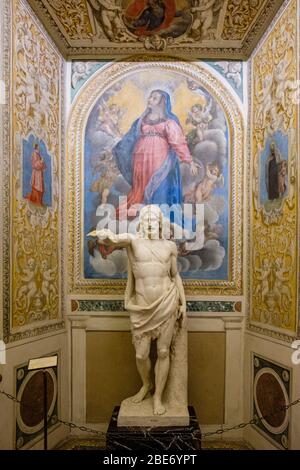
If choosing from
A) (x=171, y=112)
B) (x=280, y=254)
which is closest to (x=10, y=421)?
(x=280, y=254)

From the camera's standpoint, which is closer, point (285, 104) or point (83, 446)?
point (285, 104)

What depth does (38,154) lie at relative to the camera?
5.01 m

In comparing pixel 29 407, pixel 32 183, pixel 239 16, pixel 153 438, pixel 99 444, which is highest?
pixel 239 16

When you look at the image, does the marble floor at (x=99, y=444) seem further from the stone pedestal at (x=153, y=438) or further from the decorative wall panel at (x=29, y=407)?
the stone pedestal at (x=153, y=438)

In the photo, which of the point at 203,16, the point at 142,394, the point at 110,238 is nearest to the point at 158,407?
the point at 142,394

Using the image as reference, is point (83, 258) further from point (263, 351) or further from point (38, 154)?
point (263, 351)

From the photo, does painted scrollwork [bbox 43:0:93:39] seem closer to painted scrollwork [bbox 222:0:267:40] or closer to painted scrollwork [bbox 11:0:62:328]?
painted scrollwork [bbox 11:0:62:328]

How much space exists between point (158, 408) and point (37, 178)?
322 cm

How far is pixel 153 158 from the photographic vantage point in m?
5.64

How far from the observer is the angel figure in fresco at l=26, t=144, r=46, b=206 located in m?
4.86

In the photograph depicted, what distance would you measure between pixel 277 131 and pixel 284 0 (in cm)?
154

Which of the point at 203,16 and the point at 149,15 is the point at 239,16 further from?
the point at 149,15

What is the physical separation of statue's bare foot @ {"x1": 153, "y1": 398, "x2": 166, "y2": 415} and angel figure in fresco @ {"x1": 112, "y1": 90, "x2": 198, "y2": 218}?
252cm

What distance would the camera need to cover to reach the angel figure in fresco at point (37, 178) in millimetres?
4863
